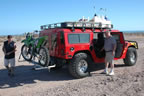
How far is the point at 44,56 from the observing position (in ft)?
19.6

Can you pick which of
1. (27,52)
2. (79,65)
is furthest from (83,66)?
(27,52)

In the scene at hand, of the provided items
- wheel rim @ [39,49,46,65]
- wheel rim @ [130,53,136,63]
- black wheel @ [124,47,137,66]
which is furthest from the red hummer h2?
wheel rim @ [130,53,136,63]

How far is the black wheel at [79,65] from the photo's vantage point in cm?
611

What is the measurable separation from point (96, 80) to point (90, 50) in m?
1.25

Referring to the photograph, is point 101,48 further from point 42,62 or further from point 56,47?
point 42,62

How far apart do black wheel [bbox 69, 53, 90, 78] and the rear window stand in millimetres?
511

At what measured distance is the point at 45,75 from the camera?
7.01m

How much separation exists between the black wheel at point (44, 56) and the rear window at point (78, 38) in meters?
0.95

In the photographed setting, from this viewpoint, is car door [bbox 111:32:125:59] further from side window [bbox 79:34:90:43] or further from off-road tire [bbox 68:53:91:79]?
off-road tire [bbox 68:53:91:79]

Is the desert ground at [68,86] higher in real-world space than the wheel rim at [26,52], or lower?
lower

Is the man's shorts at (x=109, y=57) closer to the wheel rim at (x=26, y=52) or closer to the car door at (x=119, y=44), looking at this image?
the car door at (x=119, y=44)

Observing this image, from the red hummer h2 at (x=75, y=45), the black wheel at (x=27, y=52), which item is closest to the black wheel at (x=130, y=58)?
the red hummer h2 at (x=75, y=45)

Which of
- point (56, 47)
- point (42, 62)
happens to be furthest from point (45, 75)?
point (56, 47)

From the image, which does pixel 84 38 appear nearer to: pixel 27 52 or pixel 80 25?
pixel 80 25
